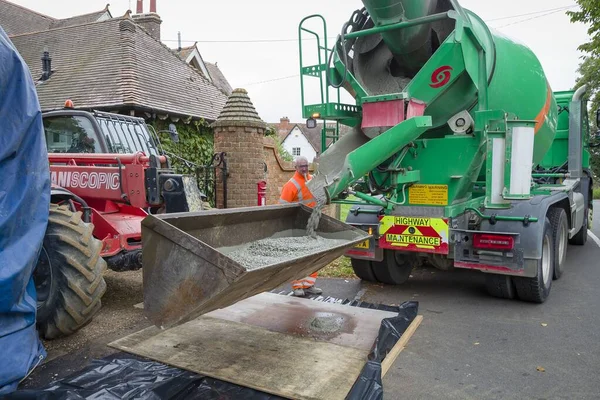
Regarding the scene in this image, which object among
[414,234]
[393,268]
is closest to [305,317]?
Answer: [414,234]

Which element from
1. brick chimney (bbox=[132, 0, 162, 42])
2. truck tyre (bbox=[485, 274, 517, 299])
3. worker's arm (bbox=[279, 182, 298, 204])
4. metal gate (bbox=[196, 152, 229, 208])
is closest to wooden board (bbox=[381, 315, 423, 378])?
truck tyre (bbox=[485, 274, 517, 299])

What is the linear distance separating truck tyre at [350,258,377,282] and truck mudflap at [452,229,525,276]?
1316mm

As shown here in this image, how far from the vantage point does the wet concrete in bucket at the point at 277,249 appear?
11.3 feet

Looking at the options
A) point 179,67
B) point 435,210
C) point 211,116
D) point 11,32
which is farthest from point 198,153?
point 11,32

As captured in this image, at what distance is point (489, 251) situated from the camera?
5.14 metres

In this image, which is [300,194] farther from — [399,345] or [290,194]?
[399,345]

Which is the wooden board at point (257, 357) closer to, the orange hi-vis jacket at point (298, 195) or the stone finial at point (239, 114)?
the orange hi-vis jacket at point (298, 195)

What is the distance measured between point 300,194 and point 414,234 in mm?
1399

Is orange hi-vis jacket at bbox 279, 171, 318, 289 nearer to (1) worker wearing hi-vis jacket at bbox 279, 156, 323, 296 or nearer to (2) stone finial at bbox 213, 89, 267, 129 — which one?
(1) worker wearing hi-vis jacket at bbox 279, 156, 323, 296

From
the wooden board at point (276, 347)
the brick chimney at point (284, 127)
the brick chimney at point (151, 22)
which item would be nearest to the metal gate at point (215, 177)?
the wooden board at point (276, 347)

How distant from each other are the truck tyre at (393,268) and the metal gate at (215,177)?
152 inches

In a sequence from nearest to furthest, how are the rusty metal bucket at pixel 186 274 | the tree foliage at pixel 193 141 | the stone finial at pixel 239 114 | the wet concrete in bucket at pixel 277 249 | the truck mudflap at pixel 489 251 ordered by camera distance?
the rusty metal bucket at pixel 186 274, the wet concrete in bucket at pixel 277 249, the truck mudflap at pixel 489 251, the stone finial at pixel 239 114, the tree foliage at pixel 193 141

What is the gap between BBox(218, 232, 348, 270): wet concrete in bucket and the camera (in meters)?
3.43

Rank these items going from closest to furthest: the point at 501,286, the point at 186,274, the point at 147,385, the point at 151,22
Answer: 1. the point at 186,274
2. the point at 147,385
3. the point at 501,286
4. the point at 151,22
